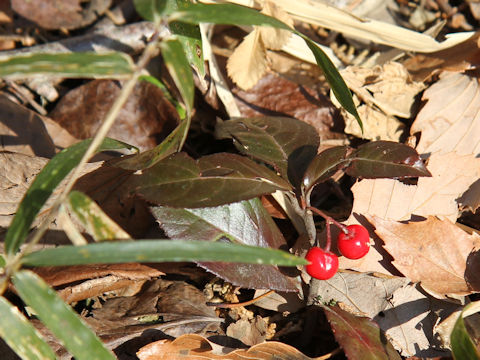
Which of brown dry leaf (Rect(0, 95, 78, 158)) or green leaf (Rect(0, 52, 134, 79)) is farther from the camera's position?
brown dry leaf (Rect(0, 95, 78, 158))

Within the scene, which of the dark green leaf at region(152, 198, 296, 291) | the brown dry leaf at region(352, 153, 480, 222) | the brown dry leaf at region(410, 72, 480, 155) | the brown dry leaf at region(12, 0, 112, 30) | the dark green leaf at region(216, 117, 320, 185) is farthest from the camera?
the brown dry leaf at region(12, 0, 112, 30)

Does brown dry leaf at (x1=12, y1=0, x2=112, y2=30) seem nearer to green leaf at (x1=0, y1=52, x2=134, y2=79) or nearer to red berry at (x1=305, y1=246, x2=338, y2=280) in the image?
A: green leaf at (x1=0, y1=52, x2=134, y2=79)

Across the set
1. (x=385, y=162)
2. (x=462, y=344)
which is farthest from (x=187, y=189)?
(x=462, y=344)

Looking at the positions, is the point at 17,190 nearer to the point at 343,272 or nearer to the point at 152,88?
the point at 152,88

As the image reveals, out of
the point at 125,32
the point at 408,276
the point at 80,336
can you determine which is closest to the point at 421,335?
the point at 408,276

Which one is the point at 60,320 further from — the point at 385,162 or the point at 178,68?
the point at 385,162

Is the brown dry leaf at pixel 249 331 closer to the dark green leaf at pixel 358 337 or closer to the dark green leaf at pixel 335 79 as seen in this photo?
the dark green leaf at pixel 358 337

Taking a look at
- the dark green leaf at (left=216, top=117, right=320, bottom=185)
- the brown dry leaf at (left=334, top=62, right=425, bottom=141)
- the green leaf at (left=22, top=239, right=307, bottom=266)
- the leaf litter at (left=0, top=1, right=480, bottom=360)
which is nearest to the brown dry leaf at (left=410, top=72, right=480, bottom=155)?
the leaf litter at (left=0, top=1, right=480, bottom=360)

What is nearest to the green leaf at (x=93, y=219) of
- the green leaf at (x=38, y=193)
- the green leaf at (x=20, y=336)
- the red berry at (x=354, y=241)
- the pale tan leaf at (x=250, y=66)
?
the green leaf at (x=38, y=193)
